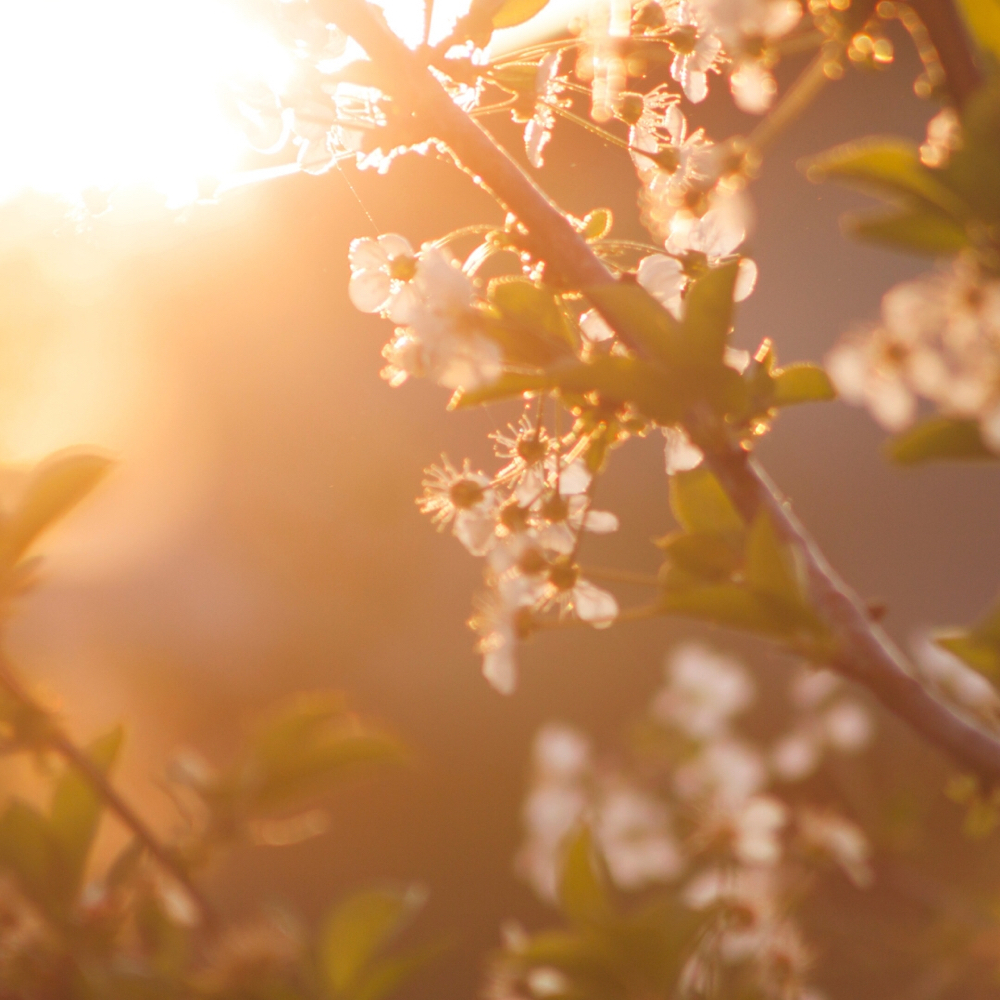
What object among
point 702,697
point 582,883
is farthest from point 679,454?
point 702,697

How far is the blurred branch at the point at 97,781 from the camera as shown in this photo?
3.03 ft

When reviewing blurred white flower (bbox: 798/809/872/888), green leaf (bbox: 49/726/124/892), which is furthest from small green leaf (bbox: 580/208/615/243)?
blurred white flower (bbox: 798/809/872/888)

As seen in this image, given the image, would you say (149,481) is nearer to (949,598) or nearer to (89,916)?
(89,916)

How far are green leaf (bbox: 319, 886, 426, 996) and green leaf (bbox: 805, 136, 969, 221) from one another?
89cm

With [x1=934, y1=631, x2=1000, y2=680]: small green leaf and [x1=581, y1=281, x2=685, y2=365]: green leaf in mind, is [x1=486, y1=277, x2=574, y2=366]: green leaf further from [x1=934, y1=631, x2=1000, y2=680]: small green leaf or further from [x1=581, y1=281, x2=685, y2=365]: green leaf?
[x1=934, y1=631, x2=1000, y2=680]: small green leaf

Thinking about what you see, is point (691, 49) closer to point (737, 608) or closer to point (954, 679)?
point (737, 608)

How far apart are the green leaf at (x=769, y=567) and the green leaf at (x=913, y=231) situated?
154mm

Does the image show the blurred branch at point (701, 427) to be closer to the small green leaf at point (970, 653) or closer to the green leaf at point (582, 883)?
the small green leaf at point (970, 653)

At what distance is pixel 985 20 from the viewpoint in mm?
474

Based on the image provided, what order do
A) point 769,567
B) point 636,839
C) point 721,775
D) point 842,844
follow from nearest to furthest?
1. point 769,567
2. point 842,844
3. point 721,775
4. point 636,839

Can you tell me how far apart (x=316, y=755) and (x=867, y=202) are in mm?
1502

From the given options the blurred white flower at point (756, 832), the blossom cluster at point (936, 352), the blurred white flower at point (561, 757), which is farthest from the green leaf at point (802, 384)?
the blurred white flower at point (561, 757)

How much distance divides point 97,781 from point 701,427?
2.41 ft

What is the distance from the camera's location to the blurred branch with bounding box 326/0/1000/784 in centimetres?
51
